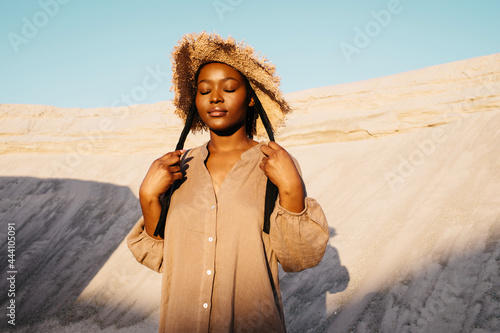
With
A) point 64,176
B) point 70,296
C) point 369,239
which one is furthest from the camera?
point 64,176

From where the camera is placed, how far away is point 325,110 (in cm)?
1282

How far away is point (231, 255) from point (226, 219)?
14 cm

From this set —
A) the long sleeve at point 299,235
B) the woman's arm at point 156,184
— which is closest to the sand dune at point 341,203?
the long sleeve at point 299,235

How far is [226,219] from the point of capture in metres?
1.48

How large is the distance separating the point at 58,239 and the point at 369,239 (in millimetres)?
8843

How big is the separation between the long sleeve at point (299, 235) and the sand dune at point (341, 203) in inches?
171

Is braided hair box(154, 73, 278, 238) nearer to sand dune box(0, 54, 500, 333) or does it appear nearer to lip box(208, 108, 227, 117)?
lip box(208, 108, 227, 117)

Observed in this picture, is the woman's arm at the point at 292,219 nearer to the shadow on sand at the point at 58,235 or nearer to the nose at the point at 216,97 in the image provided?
the nose at the point at 216,97

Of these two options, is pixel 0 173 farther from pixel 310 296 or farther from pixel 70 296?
pixel 310 296

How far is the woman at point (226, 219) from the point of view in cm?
140

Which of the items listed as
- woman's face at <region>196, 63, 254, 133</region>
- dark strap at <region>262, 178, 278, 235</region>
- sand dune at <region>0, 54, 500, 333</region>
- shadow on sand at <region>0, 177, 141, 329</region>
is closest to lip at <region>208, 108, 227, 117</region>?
woman's face at <region>196, 63, 254, 133</region>

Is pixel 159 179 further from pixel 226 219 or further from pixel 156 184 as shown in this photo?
pixel 226 219

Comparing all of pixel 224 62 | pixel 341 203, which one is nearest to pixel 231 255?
pixel 224 62

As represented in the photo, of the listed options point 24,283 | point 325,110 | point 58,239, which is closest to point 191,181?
point 24,283
